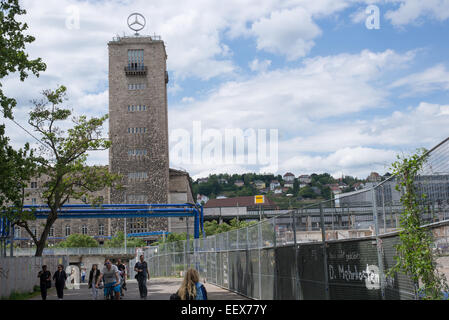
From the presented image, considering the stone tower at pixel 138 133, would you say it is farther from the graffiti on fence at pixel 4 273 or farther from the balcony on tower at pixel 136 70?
the graffiti on fence at pixel 4 273

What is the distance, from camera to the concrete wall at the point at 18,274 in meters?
24.4

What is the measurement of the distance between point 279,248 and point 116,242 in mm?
88526

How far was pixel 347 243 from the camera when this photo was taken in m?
9.12

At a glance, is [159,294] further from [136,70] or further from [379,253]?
[136,70]

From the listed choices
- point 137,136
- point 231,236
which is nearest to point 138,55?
point 137,136

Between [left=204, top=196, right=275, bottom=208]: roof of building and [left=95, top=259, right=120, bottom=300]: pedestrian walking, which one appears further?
[left=204, top=196, right=275, bottom=208]: roof of building

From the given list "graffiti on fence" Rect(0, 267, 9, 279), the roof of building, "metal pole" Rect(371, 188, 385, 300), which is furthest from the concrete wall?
the roof of building

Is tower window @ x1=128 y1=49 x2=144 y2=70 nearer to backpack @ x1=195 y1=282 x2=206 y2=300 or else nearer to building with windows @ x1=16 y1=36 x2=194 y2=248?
building with windows @ x1=16 y1=36 x2=194 y2=248

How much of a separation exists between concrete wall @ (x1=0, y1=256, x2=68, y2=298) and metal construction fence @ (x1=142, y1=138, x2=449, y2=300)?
12.9m

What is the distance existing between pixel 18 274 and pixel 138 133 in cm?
8064

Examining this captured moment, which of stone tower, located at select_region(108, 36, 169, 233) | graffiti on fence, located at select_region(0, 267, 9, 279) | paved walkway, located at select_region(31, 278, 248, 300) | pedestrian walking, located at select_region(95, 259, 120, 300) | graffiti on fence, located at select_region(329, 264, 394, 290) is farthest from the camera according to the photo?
stone tower, located at select_region(108, 36, 169, 233)

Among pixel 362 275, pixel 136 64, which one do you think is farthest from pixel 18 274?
pixel 136 64

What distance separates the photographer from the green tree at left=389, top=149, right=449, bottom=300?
6543mm
